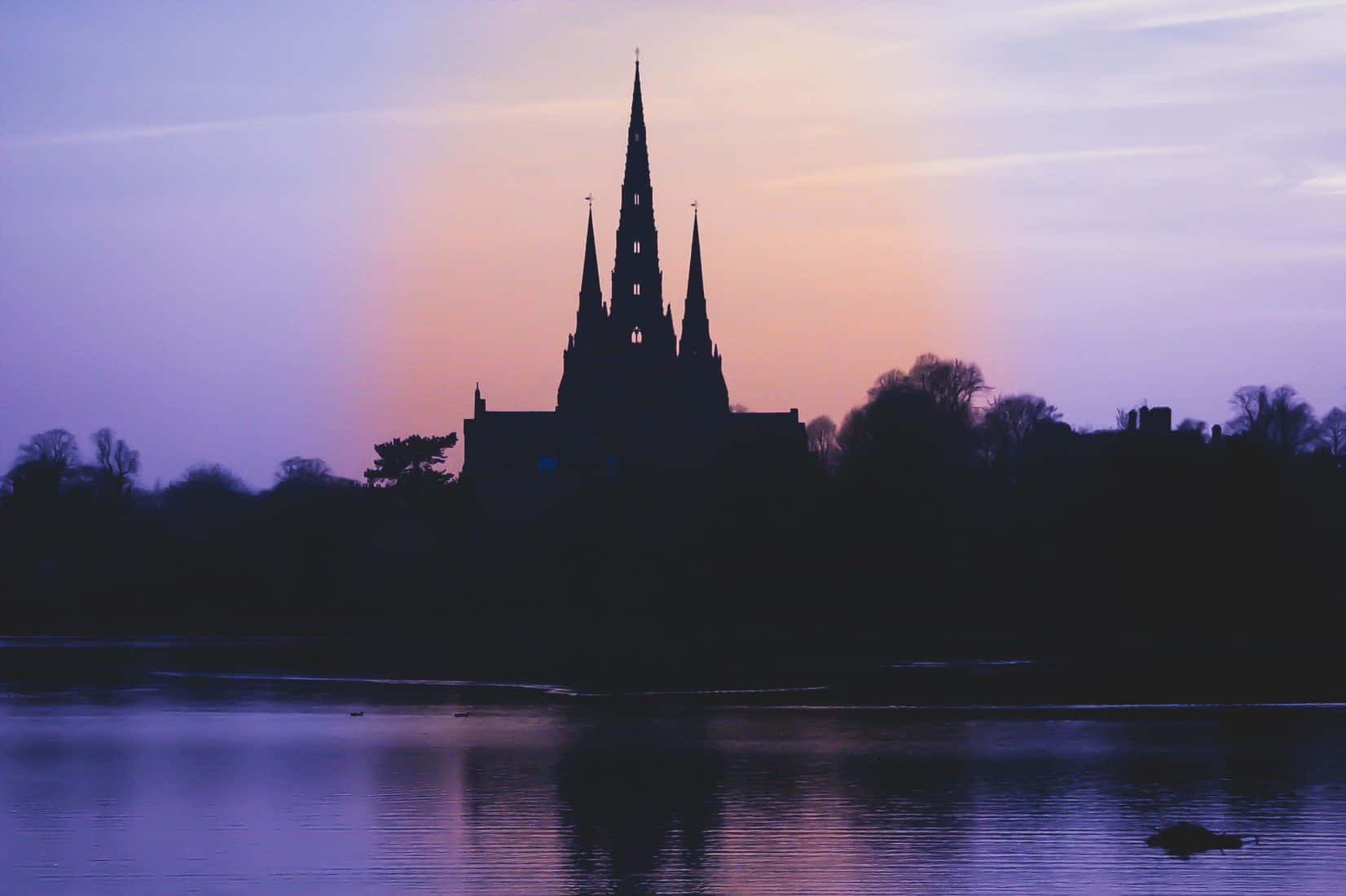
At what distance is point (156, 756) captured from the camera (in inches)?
1382

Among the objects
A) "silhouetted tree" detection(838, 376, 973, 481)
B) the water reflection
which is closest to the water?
the water reflection

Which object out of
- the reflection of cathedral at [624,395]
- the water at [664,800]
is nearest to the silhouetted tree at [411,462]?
the reflection of cathedral at [624,395]

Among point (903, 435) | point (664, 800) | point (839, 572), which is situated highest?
point (903, 435)

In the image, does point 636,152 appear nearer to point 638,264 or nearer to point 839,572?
point 638,264

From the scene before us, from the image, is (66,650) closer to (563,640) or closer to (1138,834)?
(563,640)

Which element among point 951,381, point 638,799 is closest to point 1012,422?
point 951,381

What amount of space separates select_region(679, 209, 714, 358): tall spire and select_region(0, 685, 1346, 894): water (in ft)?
289

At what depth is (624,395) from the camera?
421 feet

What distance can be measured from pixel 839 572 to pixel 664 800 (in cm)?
4718

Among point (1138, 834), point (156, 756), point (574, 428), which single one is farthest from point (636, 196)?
point (1138, 834)

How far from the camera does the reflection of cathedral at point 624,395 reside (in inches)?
4961

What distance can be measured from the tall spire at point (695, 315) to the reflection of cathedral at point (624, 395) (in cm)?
5

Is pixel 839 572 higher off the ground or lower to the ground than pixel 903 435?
lower

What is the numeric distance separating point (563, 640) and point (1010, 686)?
26.8 metres
